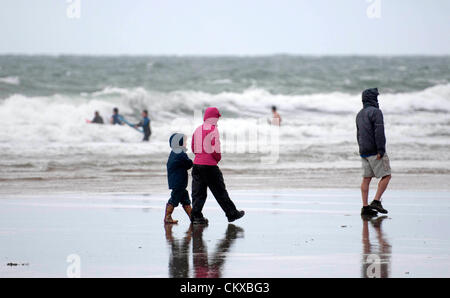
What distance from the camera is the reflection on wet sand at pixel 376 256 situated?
22.1ft

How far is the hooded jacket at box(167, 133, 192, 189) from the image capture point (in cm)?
976

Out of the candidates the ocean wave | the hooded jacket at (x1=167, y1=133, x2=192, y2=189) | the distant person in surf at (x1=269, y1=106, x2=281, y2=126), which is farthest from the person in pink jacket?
the ocean wave

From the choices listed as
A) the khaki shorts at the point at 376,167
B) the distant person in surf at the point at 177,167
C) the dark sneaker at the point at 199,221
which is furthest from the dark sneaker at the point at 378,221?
the distant person in surf at the point at 177,167

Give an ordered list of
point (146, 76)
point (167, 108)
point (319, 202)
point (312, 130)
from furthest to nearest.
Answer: point (146, 76) < point (167, 108) < point (312, 130) < point (319, 202)

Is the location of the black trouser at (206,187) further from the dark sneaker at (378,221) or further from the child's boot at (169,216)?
the dark sneaker at (378,221)

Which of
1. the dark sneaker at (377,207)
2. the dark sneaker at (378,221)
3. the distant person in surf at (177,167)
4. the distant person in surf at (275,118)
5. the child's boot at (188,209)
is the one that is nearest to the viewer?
the dark sneaker at (378,221)

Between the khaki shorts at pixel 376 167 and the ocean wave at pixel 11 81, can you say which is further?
the ocean wave at pixel 11 81

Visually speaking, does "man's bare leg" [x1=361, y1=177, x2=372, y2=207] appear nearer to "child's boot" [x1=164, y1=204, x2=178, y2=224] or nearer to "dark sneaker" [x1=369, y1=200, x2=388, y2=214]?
"dark sneaker" [x1=369, y1=200, x2=388, y2=214]

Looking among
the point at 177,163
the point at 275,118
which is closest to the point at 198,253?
the point at 177,163

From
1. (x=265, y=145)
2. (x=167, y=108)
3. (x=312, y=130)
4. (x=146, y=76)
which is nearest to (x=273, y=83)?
(x=146, y=76)
